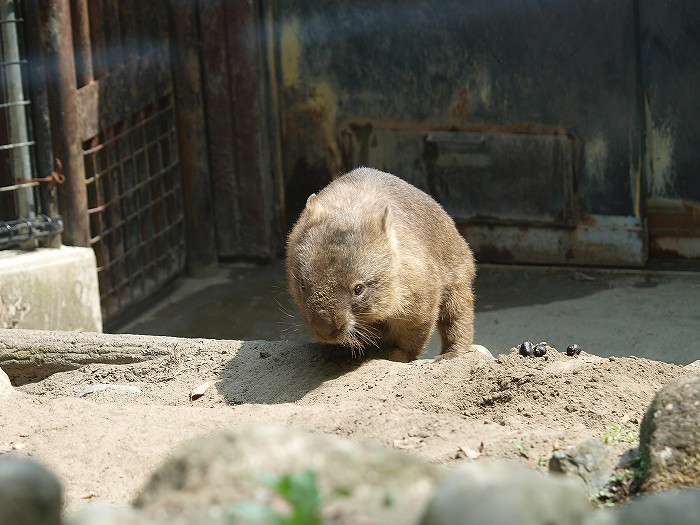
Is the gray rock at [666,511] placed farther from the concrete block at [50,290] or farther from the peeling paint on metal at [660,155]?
the peeling paint on metal at [660,155]

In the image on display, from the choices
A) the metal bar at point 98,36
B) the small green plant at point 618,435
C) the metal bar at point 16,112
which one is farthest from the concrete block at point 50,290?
the small green plant at point 618,435

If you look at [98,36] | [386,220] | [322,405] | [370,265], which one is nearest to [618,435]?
[322,405]

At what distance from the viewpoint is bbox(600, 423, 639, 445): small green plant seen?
4.59 m

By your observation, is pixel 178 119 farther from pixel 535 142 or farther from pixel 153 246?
pixel 535 142

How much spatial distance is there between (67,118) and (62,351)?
2.47 metres

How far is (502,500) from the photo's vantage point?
2309mm

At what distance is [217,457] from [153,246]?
713 cm

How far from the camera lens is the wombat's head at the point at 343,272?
590 centimetres

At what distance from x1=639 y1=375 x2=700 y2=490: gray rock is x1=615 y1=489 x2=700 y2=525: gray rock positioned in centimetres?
153

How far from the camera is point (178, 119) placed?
32.9ft

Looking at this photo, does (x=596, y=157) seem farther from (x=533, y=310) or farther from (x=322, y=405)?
(x=322, y=405)

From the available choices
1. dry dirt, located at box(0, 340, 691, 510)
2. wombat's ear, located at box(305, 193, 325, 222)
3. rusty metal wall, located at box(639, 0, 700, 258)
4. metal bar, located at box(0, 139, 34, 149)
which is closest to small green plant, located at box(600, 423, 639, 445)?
dry dirt, located at box(0, 340, 691, 510)

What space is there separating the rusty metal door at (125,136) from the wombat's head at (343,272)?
2.77 m

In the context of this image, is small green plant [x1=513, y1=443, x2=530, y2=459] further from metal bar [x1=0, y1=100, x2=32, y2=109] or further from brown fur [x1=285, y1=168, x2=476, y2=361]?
metal bar [x1=0, y1=100, x2=32, y2=109]
